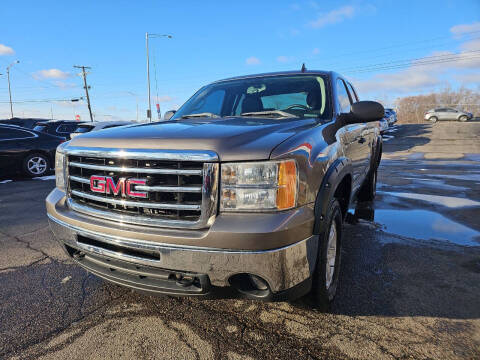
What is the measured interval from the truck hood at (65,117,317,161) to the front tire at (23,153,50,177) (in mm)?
7466

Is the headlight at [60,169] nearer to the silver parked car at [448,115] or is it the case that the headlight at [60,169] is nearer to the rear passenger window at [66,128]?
the rear passenger window at [66,128]

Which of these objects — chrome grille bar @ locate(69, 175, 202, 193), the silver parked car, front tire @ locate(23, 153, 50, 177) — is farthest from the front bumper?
the silver parked car

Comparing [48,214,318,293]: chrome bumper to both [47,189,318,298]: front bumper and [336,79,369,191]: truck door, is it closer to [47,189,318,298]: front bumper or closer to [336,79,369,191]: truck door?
[47,189,318,298]: front bumper

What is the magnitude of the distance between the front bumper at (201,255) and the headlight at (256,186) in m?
0.07

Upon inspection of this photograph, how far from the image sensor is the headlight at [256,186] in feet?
5.47

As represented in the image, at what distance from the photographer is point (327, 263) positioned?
2.04m

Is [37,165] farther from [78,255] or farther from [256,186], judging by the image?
[256,186]

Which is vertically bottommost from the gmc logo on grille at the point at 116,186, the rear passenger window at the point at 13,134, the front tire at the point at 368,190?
the front tire at the point at 368,190

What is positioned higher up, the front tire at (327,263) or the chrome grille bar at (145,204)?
the chrome grille bar at (145,204)

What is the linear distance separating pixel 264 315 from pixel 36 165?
27.9 feet

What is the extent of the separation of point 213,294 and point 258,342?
45 cm

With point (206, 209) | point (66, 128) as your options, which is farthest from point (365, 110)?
point (66, 128)

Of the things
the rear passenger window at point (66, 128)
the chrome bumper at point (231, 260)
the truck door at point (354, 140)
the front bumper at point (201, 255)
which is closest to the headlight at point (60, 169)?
the front bumper at point (201, 255)

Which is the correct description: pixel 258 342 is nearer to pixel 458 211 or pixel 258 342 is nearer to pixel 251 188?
pixel 251 188
